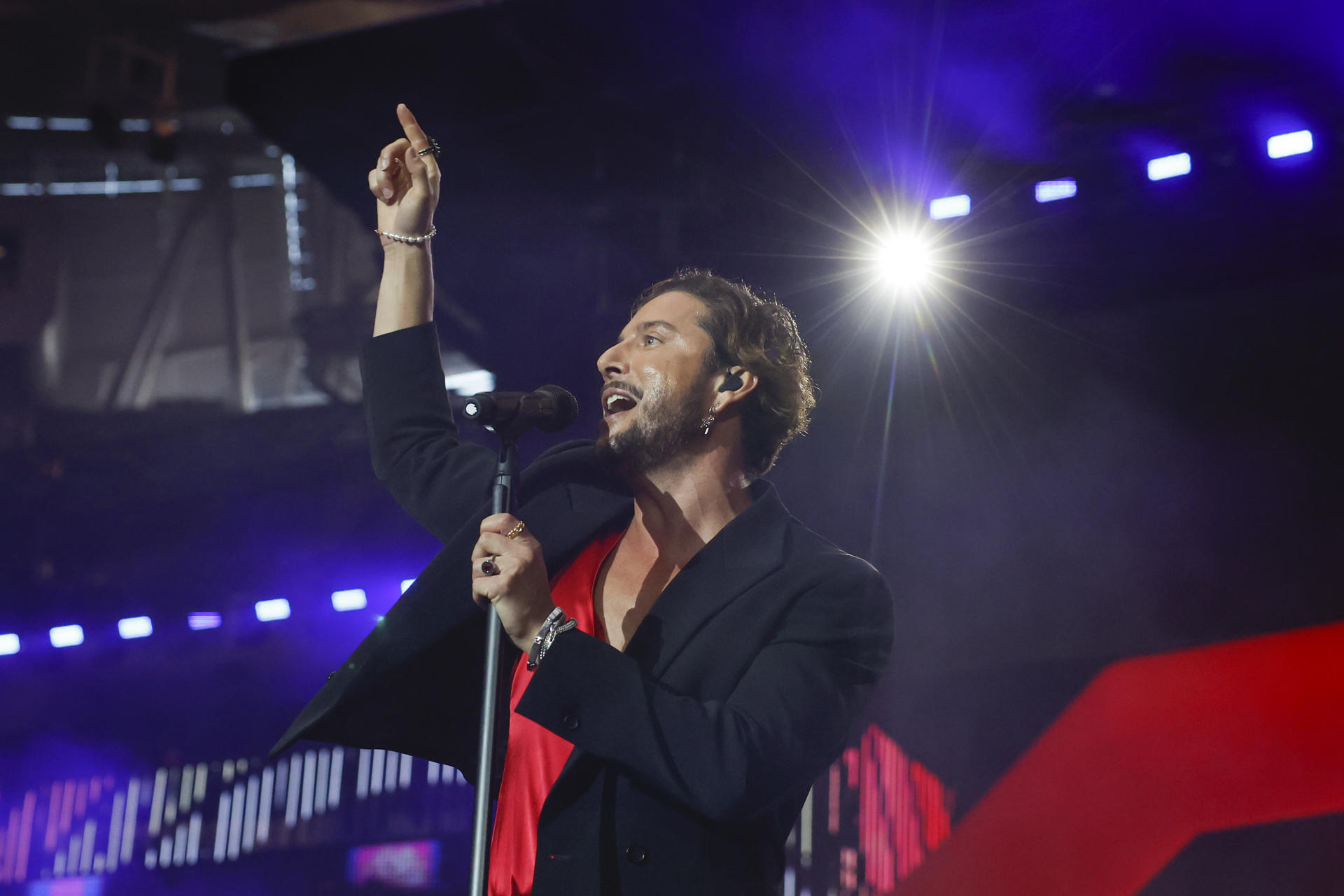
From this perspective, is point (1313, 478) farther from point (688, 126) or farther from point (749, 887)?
point (749, 887)

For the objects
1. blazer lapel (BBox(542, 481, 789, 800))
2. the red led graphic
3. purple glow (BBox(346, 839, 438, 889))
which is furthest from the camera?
purple glow (BBox(346, 839, 438, 889))

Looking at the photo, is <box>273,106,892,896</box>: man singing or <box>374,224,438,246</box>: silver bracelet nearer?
<box>273,106,892,896</box>: man singing

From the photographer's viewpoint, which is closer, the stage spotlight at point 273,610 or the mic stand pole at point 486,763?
the mic stand pole at point 486,763

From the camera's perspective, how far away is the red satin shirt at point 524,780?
1.62 meters

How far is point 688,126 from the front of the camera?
425cm

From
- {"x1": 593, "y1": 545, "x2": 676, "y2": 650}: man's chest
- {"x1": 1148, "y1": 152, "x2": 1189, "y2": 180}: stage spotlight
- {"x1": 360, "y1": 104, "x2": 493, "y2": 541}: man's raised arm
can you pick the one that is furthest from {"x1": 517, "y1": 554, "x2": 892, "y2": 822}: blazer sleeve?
{"x1": 1148, "y1": 152, "x2": 1189, "y2": 180}: stage spotlight

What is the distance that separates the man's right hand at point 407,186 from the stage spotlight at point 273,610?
3.69 meters

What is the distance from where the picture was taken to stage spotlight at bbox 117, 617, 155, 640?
17.5 ft

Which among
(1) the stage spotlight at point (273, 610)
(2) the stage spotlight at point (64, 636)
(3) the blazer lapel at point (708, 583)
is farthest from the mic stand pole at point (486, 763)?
(2) the stage spotlight at point (64, 636)

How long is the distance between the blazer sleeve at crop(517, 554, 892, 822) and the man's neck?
375 millimetres

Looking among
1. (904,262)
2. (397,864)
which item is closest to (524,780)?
(904,262)

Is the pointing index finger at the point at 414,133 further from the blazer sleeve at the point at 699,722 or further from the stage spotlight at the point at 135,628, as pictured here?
the stage spotlight at the point at 135,628

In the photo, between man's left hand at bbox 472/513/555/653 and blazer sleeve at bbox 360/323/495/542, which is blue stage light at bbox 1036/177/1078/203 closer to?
blazer sleeve at bbox 360/323/495/542

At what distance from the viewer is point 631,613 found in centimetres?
180
